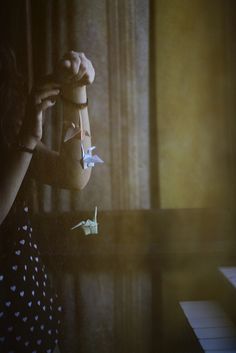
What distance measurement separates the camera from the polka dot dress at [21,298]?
1.51 meters

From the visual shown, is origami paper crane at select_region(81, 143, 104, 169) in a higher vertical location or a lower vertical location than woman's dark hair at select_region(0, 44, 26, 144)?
lower

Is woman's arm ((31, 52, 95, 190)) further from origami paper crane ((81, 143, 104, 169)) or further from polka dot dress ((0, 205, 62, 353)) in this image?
polka dot dress ((0, 205, 62, 353))

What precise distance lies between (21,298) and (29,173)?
493 millimetres

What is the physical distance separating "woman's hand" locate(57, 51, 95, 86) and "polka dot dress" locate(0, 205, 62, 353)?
1.78ft

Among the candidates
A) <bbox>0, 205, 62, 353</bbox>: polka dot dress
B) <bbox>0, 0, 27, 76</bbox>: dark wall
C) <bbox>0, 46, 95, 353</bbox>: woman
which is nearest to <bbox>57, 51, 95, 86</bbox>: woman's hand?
<bbox>0, 46, 95, 353</bbox>: woman

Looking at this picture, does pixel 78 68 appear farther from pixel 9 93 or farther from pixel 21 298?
pixel 21 298

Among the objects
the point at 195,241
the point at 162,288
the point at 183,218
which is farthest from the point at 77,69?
the point at 162,288

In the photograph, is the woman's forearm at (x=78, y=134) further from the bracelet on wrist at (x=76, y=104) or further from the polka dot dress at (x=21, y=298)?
the polka dot dress at (x=21, y=298)

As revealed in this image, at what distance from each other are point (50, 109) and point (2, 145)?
24 cm

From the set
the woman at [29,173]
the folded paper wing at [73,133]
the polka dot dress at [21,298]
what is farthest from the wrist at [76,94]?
the polka dot dress at [21,298]

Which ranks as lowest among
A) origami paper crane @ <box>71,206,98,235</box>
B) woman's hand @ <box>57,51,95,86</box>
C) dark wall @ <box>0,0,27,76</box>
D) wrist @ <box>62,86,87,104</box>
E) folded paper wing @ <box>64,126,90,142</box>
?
origami paper crane @ <box>71,206,98,235</box>

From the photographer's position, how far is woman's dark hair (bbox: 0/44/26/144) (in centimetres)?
158

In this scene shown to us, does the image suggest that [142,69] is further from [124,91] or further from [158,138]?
[158,138]

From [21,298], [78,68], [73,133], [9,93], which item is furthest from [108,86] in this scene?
[21,298]
